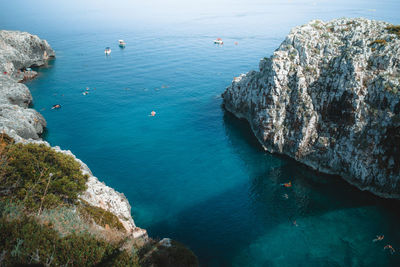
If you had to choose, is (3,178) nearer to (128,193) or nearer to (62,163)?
(62,163)

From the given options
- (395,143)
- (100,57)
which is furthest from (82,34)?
(395,143)

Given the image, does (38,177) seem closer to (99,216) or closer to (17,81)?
A: (99,216)

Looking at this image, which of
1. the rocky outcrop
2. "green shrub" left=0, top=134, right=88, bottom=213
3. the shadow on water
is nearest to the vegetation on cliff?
"green shrub" left=0, top=134, right=88, bottom=213

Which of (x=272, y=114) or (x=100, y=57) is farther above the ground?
(x=100, y=57)

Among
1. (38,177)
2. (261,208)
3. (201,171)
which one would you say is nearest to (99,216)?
(38,177)

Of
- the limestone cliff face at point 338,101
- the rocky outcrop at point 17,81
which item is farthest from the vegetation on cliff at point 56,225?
the limestone cliff face at point 338,101
